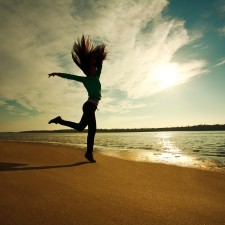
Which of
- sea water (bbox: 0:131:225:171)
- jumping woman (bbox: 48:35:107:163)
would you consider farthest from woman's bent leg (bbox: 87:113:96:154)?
sea water (bbox: 0:131:225:171)

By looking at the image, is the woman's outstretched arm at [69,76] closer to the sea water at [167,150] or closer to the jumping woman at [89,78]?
the jumping woman at [89,78]

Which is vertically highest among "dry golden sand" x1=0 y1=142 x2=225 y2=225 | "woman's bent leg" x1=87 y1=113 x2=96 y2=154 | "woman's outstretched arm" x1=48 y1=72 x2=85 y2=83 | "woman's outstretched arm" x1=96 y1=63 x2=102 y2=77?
"woman's outstretched arm" x1=96 y1=63 x2=102 y2=77

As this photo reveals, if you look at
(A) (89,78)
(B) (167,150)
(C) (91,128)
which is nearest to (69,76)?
(A) (89,78)

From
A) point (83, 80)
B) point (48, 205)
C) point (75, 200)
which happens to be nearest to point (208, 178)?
point (75, 200)

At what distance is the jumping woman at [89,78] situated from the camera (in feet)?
19.2

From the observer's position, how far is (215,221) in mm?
1909

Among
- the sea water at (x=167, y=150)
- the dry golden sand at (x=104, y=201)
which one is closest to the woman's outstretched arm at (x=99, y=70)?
the sea water at (x=167, y=150)

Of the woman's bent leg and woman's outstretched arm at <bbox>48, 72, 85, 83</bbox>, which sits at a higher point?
woman's outstretched arm at <bbox>48, 72, 85, 83</bbox>

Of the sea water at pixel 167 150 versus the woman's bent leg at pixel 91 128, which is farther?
the sea water at pixel 167 150

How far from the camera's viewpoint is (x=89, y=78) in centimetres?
598

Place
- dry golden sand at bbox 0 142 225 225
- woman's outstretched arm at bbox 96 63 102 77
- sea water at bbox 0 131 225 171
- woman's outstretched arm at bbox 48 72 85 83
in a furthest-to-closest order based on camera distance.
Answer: sea water at bbox 0 131 225 171
woman's outstretched arm at bbox 96 63 102 77
woman's outstretched arm at bbox 48 72 85 83
dry golden sand at bbox 0 142 225 225

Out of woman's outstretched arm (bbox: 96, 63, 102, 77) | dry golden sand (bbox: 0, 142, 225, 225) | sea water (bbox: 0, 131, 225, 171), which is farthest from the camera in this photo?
sea water (bbox: 0, 131, 225, 171)

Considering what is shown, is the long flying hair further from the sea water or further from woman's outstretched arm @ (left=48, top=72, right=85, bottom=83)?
the sea water

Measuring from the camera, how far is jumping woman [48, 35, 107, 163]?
19.2 feet
